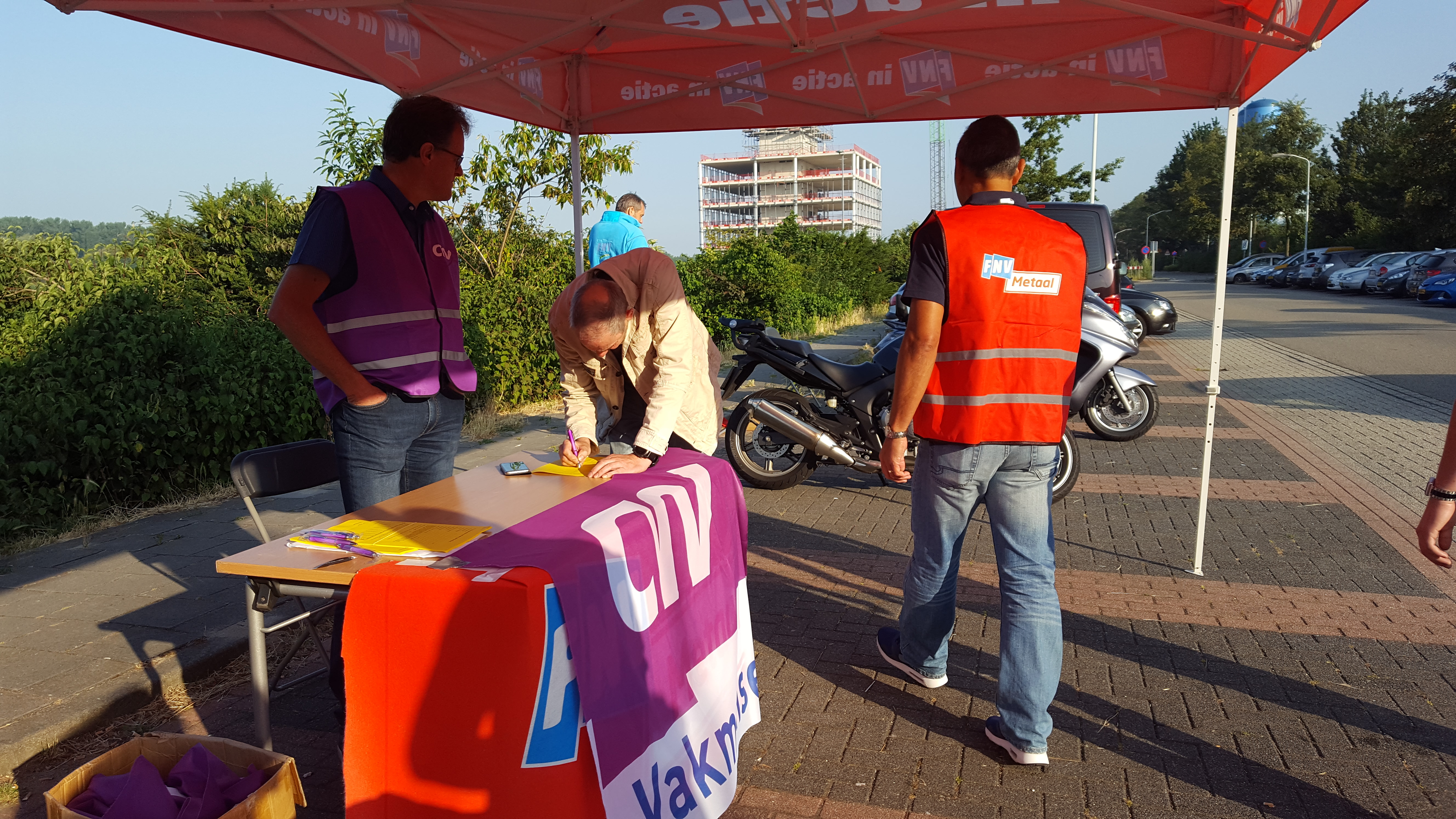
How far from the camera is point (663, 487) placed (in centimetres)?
287

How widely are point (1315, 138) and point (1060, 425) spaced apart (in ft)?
258

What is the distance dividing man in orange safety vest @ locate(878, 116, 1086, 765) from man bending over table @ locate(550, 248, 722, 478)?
2.62 ft

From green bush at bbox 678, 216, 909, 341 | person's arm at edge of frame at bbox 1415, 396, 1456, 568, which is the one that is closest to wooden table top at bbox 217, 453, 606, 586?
person's arm at edge of frame at bbox 1415, 396, 1456, 568

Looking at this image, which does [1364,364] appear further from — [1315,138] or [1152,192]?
[1152,192]

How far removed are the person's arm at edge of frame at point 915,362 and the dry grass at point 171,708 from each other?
8.09 ft

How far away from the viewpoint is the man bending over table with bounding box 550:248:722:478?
3.15 metres

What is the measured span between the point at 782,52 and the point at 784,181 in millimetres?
115999

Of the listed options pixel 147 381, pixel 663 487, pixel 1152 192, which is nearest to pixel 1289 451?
pixel 663 487

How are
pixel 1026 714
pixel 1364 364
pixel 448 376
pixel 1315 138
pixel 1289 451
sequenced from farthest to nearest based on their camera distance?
pixel 1315 138, pixel 1364 364, pixel 1289 451, pixel 448 376, pixel 1026 714

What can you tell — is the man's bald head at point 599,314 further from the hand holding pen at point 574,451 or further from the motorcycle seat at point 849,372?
the motorcycle seat at point 849,372

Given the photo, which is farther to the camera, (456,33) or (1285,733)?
(456,33)

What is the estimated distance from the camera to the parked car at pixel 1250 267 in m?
56.9

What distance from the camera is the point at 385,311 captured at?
313cm

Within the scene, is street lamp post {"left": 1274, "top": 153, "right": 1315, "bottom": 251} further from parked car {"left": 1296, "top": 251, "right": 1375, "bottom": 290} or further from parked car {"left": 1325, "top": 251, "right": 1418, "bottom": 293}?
parked car {"left": 1325, "top": 251, "right": 1418, "bottom": 293}
